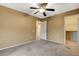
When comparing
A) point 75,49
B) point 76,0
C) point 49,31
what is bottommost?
point 75,49

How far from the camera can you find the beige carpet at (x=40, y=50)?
6.49ft

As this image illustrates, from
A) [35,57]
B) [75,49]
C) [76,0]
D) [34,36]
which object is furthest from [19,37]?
[76,0]

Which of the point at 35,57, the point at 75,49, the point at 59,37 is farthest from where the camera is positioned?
the point at 59,37

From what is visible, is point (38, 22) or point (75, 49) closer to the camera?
point (75, 49)

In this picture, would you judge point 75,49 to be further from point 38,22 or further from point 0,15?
point 0,15

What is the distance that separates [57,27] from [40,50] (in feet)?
2.60

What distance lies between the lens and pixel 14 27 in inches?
93.0

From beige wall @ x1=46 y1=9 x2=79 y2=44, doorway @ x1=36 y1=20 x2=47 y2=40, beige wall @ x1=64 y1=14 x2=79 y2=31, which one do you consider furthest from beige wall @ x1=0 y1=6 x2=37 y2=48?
beige wall @ x1=64 y1=14 x2=79 y2=31

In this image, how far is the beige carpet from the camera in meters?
1.98

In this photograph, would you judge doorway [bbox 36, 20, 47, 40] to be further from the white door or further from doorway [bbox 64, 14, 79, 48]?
doorway [bbox 64, 14, 79, 48]

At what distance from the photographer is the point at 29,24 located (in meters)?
2.48

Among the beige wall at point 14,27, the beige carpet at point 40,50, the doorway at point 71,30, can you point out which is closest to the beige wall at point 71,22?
the doorway at point 71,30

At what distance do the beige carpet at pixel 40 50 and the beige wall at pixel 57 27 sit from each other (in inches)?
9.8

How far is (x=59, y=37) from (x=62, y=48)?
396 mm
